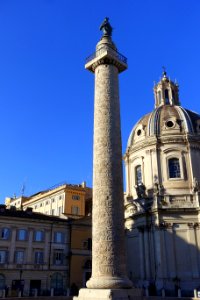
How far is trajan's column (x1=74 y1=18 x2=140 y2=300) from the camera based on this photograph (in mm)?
17891

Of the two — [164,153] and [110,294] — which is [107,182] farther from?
[164,153]

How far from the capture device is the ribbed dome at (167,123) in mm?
42844

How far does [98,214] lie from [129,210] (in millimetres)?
22882

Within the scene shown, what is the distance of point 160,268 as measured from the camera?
34812 millimetres

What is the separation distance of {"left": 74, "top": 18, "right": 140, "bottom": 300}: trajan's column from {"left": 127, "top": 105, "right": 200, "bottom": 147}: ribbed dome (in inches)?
791

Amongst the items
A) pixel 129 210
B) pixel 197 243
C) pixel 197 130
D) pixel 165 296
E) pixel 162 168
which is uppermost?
pixel 197 130

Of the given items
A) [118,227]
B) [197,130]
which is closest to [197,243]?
[197,130]

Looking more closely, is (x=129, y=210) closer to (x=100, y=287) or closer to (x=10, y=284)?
(x=10, y=284)

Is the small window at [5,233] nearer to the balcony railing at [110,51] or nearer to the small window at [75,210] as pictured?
the small window at [75,210]

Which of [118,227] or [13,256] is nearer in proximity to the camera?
[118,227]

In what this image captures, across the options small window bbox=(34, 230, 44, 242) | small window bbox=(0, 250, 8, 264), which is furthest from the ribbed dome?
small window bbox=(0, 250, 8, 264)

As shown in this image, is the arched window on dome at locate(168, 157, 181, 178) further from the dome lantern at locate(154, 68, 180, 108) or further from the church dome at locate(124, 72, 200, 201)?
the dome lantern at locate(154, 68, 180, 108)

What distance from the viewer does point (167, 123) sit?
1716 inches

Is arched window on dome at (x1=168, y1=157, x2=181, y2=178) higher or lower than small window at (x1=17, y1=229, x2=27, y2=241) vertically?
higher
